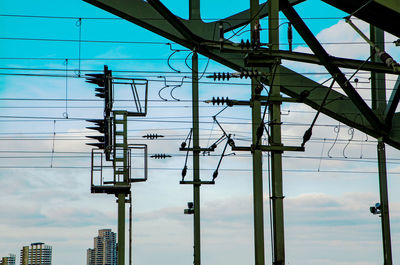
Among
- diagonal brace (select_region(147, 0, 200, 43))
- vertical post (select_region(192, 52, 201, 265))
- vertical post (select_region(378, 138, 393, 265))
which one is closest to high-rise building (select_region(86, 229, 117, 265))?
vertical post (select_region(192, 52, 201, 265))

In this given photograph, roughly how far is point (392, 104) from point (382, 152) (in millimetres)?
Answer: 1647

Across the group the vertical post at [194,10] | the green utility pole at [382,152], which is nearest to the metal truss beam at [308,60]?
the green utility pole at [382,152]

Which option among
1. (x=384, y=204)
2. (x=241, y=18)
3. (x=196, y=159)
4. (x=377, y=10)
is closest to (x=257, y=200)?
(x=377, y=10)

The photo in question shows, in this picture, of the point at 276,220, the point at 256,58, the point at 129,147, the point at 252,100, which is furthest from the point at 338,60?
the point at 129,147

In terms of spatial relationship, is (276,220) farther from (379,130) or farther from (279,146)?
(379,130)

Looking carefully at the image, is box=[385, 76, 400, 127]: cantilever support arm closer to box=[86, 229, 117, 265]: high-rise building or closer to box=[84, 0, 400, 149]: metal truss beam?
box=[84, 0, 400, 149]: metal truss beam

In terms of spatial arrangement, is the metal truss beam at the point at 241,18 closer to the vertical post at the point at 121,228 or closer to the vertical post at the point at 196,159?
the vertical post at the point at 196,159

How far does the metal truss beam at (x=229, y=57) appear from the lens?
19.6 m

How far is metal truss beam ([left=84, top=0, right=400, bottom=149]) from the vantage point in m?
19.6

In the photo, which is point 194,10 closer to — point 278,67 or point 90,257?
point 278,67

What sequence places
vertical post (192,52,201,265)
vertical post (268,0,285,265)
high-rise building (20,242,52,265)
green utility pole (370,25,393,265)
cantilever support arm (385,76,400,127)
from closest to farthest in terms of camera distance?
1. vertical post (268,0,285,265)
2. vertical post (192,52,201,265)
3. cantilever support arm (385,76,400,127)
4. green utility pole (370,25,393,265)
5. high-rise building (20,242,52,265)

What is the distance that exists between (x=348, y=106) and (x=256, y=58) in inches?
472

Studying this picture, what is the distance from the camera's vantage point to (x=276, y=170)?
1273cm

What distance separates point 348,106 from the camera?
2403 cm
